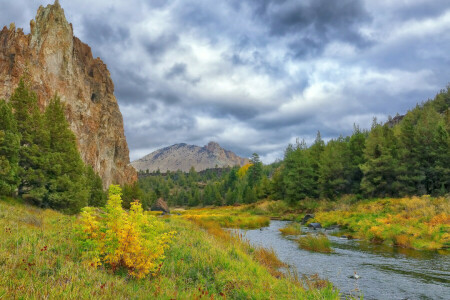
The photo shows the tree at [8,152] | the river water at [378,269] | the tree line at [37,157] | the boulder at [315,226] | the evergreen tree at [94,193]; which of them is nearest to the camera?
the river water at [378,269]

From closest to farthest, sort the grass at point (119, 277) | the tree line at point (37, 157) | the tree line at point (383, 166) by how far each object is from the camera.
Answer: the grass at point (119, 277), the tree line at point (37, 157), the tree line at point (383, 166)

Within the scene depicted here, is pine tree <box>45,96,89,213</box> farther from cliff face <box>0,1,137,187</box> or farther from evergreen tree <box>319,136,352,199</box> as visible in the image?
cliff face <box>0,1,137,187</box>

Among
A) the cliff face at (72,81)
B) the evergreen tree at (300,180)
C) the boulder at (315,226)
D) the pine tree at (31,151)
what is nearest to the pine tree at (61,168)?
the pine tree at (31,151)

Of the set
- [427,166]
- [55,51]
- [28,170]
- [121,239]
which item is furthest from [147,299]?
[55,51]

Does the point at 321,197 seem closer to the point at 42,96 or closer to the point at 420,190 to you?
the point at 420,190

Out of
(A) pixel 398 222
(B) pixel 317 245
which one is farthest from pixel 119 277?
(A) pixel 398 222

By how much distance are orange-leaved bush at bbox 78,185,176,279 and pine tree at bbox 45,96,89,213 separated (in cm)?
2202

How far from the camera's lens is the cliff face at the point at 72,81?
7669 centimetres

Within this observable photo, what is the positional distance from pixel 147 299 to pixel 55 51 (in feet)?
344

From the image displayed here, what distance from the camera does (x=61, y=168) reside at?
28.7m

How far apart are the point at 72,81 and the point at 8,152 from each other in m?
85.5

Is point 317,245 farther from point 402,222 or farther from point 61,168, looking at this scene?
point 61,168

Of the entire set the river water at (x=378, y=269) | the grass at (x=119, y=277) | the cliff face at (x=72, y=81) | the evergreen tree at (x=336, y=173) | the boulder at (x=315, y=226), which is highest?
the cliff face at (x=72, y=81)

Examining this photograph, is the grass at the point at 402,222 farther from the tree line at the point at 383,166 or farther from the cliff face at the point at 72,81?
the cliff face at the point at 72,81
